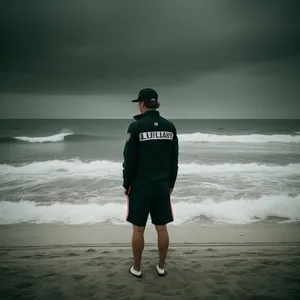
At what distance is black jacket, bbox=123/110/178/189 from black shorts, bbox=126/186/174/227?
0.26 ft

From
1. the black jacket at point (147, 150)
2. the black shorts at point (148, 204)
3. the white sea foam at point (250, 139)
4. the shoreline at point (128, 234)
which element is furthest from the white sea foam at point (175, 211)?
the white sea foam at point (250, 139)

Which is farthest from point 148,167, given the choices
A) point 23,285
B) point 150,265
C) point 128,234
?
point 128,234

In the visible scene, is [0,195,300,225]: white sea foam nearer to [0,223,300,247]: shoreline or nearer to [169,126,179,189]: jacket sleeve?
[0,223,300,247]: shoreline

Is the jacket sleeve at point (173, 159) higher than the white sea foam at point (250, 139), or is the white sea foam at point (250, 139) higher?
the white sea foam at point (250, 139)

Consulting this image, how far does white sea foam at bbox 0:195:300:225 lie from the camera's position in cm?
572

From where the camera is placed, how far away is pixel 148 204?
2.75m

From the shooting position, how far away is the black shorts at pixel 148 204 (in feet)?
Answer: 8.94

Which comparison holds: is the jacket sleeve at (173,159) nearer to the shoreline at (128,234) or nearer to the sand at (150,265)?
the sand at (150,265)

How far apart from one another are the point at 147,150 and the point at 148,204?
625 millimetres

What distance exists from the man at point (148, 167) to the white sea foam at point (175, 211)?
9.45 feet

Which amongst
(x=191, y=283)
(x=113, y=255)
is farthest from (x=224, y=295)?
(x=113, y=255)

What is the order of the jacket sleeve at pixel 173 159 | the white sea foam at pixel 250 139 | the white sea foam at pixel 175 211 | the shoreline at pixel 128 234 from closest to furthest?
the jacket sleeve at pixel 173 159 < the shoreline at pixel 128 234 < the white sea foam at pixel 175 211 < the white sea foam at pixel 250 139

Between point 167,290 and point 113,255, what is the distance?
1.23 m

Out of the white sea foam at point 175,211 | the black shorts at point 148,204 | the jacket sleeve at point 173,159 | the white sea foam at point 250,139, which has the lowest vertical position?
the white sea foam at point 175,211
